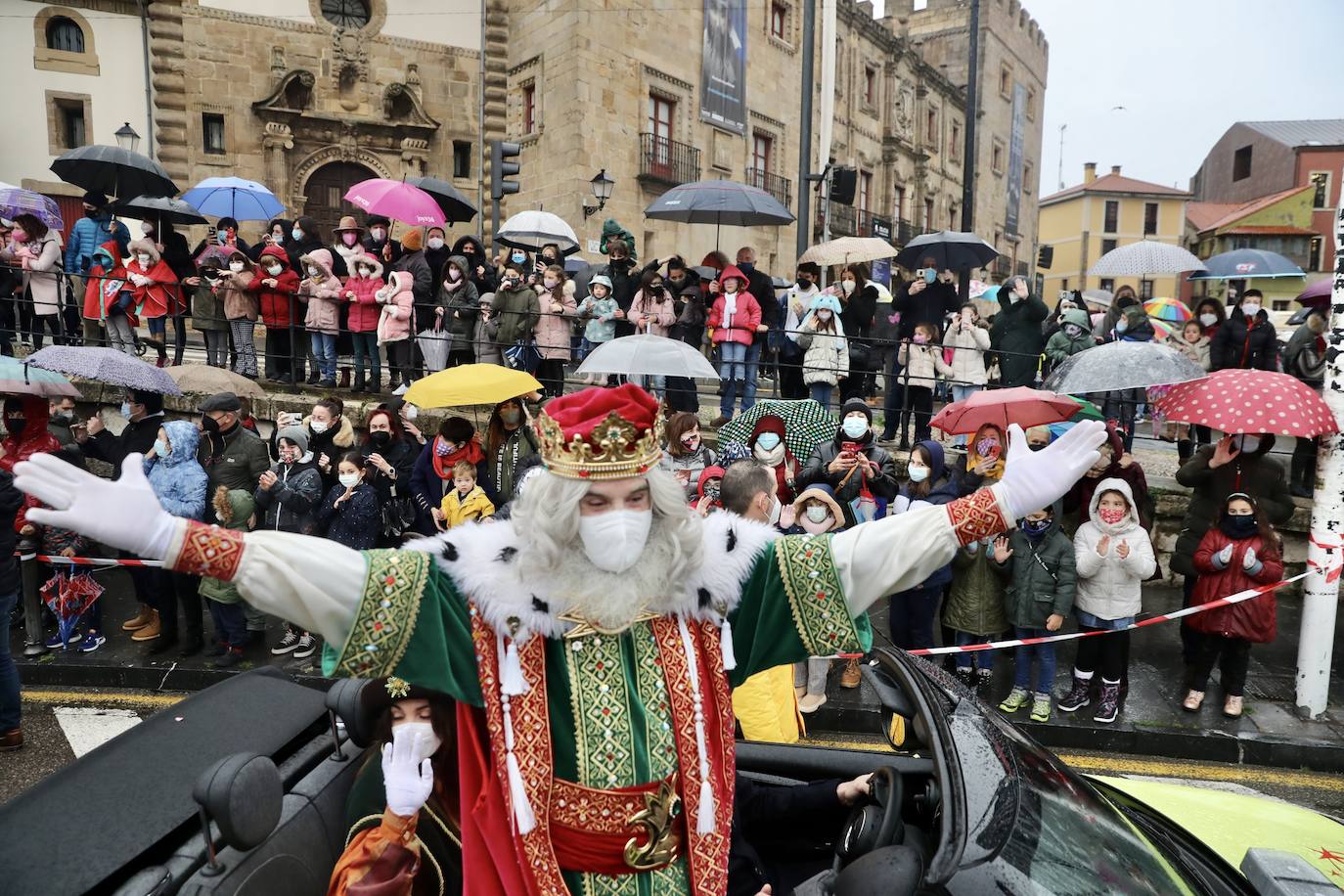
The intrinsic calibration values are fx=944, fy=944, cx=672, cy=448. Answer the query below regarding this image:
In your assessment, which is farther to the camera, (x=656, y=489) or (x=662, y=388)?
(x=662, y=388)

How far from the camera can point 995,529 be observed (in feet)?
7.57

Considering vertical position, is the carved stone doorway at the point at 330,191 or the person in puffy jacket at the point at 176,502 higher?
the carved stone doorway at the point at 330,191

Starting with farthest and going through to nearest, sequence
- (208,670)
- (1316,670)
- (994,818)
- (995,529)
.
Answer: (208,670), (1316,670), (995,529), (994,818)

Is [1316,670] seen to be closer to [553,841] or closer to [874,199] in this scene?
[553,841]

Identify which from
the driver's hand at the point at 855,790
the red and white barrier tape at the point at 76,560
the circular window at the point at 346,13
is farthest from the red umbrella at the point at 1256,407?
the circular window at the point at 346,13

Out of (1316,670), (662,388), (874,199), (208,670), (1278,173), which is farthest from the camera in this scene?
(1278,173)

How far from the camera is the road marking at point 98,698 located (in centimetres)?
617

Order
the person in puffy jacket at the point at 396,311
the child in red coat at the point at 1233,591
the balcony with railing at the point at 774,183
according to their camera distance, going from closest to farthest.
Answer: the child in red coat at the point at 1233,591 < the person in puffy jacket at the point at 396,311 < the balcony with railing at the point at 774,183

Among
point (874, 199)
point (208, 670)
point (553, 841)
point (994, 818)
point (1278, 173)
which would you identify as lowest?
point (208, 670)

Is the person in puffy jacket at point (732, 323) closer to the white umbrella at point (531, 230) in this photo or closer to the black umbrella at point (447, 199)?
the white umbrella at point (531, 230)

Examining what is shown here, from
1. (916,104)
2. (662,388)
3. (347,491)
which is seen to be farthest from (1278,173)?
(347,491)

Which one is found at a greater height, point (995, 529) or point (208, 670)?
point (995, 529)

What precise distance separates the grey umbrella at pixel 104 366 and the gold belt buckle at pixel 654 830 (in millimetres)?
6649

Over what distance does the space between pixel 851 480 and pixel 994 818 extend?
15.4 feet
